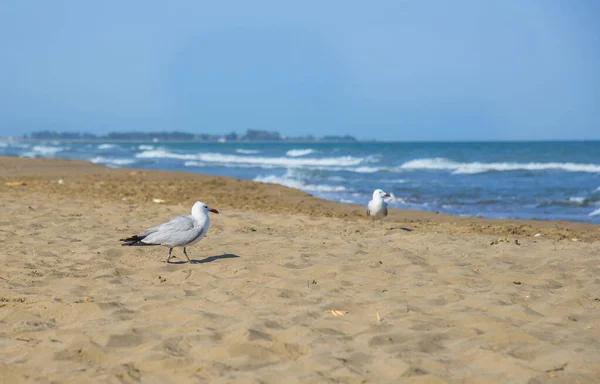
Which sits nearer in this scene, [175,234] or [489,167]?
[175,234]

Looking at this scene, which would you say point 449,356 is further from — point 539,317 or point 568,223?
point 568,223

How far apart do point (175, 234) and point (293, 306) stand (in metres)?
1.83

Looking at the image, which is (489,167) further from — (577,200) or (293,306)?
(293,306)

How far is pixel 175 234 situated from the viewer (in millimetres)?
6254

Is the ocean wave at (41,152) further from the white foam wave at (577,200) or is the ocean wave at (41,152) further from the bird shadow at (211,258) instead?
the bird shadow at (211,258)

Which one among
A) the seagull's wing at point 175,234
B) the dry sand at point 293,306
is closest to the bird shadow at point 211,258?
the dry sand at point 293,306

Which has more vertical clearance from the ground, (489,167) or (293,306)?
(489,167)

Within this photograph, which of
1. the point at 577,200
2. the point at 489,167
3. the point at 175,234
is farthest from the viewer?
the point at 489,167

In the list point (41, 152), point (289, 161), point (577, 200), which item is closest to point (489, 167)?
point (289, 161)

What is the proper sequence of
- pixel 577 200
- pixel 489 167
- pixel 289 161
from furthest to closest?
1. pixel 289 161
2. pixel 489 167
3. pixel 577 200

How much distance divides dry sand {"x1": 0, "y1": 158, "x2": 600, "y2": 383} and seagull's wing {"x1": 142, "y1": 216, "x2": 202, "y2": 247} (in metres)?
0.24

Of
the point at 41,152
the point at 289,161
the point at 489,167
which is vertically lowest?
the point at 41,152

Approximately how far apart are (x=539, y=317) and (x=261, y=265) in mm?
2514

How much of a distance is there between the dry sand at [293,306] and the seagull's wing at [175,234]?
24 cm
